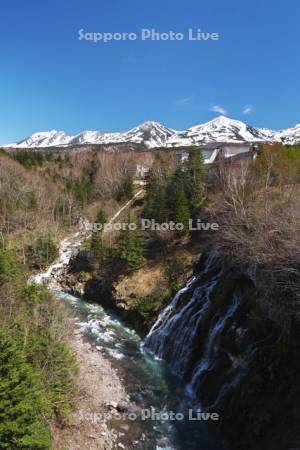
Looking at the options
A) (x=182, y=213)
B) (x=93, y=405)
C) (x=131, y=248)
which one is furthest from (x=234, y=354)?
(x=182, y=213)

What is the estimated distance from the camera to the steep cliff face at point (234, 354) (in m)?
15.9

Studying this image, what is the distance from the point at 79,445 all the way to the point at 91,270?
2645cm

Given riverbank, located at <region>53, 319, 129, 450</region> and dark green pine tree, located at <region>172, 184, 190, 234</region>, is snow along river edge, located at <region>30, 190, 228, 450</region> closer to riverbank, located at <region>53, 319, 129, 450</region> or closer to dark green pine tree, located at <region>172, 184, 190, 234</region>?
riverbank, located at <region>53, 319, 129, 450</region>

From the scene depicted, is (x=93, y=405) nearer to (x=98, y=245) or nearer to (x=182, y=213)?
(x=98, y=245)

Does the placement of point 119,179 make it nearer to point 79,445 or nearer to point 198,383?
point 198,383

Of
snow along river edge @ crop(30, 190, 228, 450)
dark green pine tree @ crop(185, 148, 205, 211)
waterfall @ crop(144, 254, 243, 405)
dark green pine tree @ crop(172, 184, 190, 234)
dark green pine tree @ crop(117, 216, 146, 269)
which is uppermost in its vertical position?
dark green pine tree @ crop(185, 148, 205, 211)

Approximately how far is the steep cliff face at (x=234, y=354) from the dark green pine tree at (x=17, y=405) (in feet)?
33.8

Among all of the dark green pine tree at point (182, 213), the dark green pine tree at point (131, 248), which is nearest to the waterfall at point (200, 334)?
the dark green pine tree at point (182, 213)

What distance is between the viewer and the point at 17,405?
1218cm

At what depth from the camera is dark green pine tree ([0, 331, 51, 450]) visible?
38.9ft

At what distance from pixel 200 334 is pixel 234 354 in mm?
4081

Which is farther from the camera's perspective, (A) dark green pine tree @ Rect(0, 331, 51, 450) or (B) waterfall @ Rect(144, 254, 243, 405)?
(B) waterfall @ Rect(144, 254, 243, 405)

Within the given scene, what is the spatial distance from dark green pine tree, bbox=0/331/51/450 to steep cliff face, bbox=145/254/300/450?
405 inches

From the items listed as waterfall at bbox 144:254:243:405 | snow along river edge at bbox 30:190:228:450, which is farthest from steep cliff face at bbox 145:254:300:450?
snow along river edge at bbox 30:190:228:450
